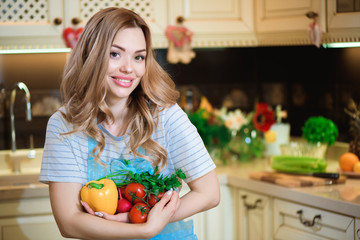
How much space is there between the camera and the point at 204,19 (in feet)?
8.85

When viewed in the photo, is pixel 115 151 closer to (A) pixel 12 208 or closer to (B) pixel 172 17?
(A) pixel 12 208

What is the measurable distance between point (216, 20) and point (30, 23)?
0.93 meters

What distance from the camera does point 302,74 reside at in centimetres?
301

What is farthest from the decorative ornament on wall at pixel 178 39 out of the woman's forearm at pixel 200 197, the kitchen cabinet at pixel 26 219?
the woman's forearm at pixel 200 197

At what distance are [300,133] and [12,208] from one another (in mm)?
1669

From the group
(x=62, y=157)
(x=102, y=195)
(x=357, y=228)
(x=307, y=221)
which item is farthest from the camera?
(x=307, y=221)

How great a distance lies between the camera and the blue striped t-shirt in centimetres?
149

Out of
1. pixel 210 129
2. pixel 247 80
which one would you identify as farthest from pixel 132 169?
pixel 247 80

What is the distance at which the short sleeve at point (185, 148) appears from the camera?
5.12ft

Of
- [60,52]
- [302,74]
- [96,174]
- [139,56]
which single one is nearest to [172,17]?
[60,52]

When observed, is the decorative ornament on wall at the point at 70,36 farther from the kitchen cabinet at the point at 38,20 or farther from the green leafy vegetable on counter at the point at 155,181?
the green leafy vegetable on counter at the point at 155,181

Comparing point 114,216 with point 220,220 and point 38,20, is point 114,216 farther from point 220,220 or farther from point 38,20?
point 38,20

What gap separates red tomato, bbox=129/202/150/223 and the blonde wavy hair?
0.70 feet

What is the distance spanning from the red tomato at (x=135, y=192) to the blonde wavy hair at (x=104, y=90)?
0.18 metres
